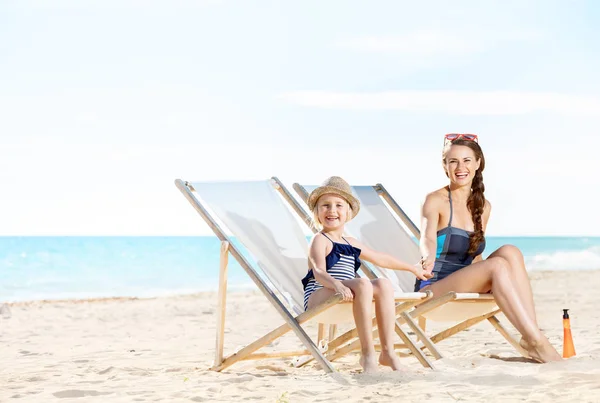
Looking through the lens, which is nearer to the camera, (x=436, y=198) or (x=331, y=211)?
(x=331, y=211)

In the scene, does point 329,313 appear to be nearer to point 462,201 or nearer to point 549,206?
point 462,201

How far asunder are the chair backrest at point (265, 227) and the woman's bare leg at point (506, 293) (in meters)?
0.82

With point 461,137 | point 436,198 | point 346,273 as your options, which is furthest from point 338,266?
point 461,137

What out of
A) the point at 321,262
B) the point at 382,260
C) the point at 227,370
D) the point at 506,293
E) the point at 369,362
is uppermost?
the point at 382,260

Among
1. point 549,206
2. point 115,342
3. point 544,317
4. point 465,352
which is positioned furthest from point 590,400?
point 549,206

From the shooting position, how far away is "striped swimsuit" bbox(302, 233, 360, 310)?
13.8 ft

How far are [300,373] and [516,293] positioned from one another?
1.12 metres

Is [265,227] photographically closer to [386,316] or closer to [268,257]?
[268,257]

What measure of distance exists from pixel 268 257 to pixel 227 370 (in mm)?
653

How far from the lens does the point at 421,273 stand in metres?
4.52

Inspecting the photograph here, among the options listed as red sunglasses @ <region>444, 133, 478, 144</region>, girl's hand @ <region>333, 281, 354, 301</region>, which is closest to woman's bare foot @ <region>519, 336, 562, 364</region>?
girl's hand @ <region>333, 281, 354, 301</region>

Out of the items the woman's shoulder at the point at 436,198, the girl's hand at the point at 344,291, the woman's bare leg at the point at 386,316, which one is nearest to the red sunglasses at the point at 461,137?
the woman's shoulder at the point at 436,198

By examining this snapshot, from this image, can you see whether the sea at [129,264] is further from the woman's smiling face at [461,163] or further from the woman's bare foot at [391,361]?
the woman's bare foot at [391,361]

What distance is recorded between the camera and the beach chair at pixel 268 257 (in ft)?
13.8
